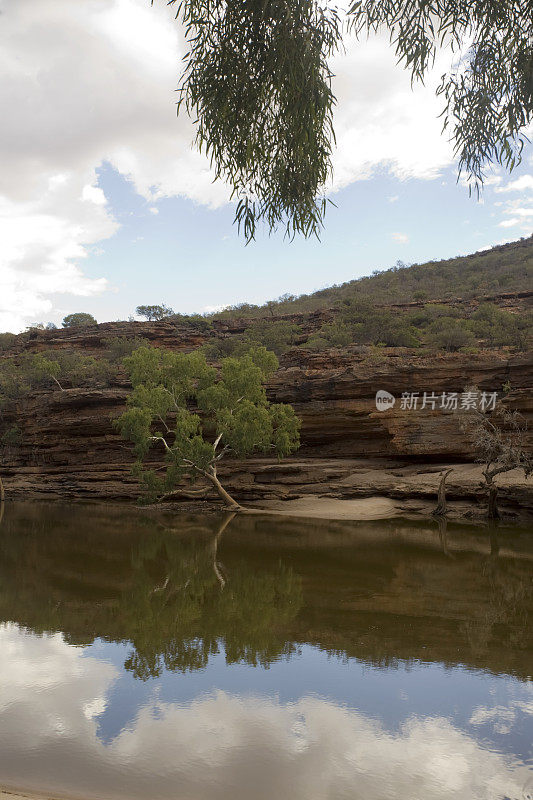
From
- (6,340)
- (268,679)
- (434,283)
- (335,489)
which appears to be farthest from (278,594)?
(434,283)

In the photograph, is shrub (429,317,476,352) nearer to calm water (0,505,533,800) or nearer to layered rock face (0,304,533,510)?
layered rock face (0,304,533,510)

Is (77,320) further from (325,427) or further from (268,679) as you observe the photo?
(268,679)

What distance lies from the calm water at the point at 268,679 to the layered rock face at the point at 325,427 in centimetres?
1334

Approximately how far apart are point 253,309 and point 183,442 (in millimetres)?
43605

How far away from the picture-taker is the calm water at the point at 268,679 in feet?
11.9

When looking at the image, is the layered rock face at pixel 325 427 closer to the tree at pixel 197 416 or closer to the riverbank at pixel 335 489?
the riverbank at pixel 335 489

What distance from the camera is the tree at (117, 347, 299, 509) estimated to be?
23016mm

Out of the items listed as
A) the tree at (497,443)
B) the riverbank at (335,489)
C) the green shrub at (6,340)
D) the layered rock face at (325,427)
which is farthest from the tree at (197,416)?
the green shrub at (6,340)

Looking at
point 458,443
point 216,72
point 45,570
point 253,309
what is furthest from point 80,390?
point 253,309

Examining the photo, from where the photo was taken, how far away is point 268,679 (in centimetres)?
530

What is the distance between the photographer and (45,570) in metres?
10.8

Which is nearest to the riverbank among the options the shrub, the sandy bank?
the sandy bank

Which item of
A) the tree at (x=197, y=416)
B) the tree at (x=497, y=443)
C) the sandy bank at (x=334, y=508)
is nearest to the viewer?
the tree at (x=497, y=443)

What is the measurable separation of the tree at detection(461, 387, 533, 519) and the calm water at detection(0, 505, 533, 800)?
798 cm
